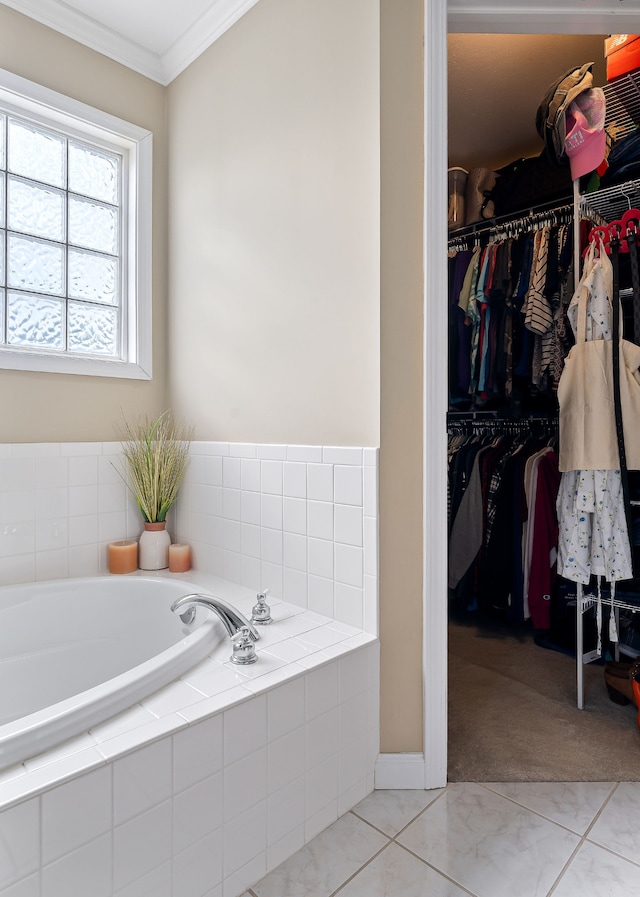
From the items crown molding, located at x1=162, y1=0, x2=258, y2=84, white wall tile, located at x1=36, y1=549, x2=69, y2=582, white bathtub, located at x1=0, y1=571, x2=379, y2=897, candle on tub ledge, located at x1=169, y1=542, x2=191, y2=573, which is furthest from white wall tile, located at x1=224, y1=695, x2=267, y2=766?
crown molding, located at x1=162, y1=0, x2=258, y2=84

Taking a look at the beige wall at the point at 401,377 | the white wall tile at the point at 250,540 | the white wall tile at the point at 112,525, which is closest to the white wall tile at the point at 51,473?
the white wall tile at the point at 112,525

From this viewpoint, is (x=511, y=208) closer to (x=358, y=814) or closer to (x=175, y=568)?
(x=175, y=568)

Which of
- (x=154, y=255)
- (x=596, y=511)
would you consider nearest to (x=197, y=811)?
(x=596, y=511)

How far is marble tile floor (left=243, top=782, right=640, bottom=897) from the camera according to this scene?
3.93ft

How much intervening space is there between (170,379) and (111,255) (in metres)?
0.58

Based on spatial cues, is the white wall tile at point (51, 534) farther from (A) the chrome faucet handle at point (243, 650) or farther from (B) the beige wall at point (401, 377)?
(B) the beige wall at point (401, 377)

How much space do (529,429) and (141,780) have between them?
8.33 ft

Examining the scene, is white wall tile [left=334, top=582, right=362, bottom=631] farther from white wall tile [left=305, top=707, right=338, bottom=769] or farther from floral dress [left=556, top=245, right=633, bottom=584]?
floral dress [left=556, top=245, right=633, bottom=584]

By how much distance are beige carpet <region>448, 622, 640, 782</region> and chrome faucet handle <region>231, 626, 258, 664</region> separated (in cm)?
77

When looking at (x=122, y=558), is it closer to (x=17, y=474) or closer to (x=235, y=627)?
(x=17, y=474)

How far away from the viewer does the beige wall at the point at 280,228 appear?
Answer: 162 cm

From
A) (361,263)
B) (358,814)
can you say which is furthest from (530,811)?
(361,263)

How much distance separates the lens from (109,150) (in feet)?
7.57

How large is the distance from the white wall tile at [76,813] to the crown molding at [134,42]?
245 cm
